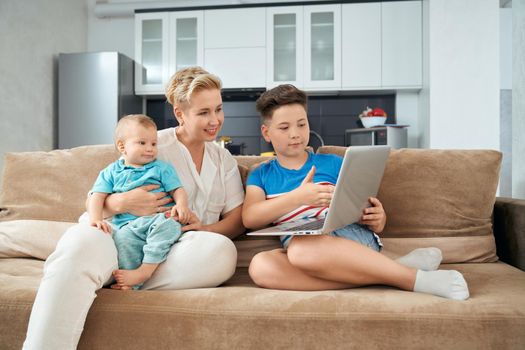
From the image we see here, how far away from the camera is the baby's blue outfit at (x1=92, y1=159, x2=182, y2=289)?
1.40 m

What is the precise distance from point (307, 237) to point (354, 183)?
22 centimetres

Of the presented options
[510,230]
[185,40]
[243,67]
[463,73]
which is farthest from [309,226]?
[185,40]

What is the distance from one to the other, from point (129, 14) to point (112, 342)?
473 cm

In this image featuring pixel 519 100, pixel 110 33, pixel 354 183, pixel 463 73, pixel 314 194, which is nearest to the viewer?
pixel 354 183

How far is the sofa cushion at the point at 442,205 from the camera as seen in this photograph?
171 centimetres

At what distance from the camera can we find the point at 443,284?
1249 millimetres

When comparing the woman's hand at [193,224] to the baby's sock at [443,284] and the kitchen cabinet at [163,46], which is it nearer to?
the baby's sock at [443,284]

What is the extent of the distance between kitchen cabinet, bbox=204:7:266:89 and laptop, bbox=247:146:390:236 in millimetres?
3519

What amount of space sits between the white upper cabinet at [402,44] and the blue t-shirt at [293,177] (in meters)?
3.22

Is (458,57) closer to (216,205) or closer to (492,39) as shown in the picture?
(492,39)

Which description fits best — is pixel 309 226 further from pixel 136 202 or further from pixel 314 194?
pixel 136 202

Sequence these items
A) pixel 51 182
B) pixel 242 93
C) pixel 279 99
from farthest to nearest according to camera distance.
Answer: pixel 242 93
pixel 51 182
pixel 279 99

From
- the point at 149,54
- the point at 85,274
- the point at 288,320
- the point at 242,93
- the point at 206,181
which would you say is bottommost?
the point at 288,320

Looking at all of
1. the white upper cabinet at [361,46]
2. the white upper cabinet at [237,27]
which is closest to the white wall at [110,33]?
the white upper cabinet at [237,27]
